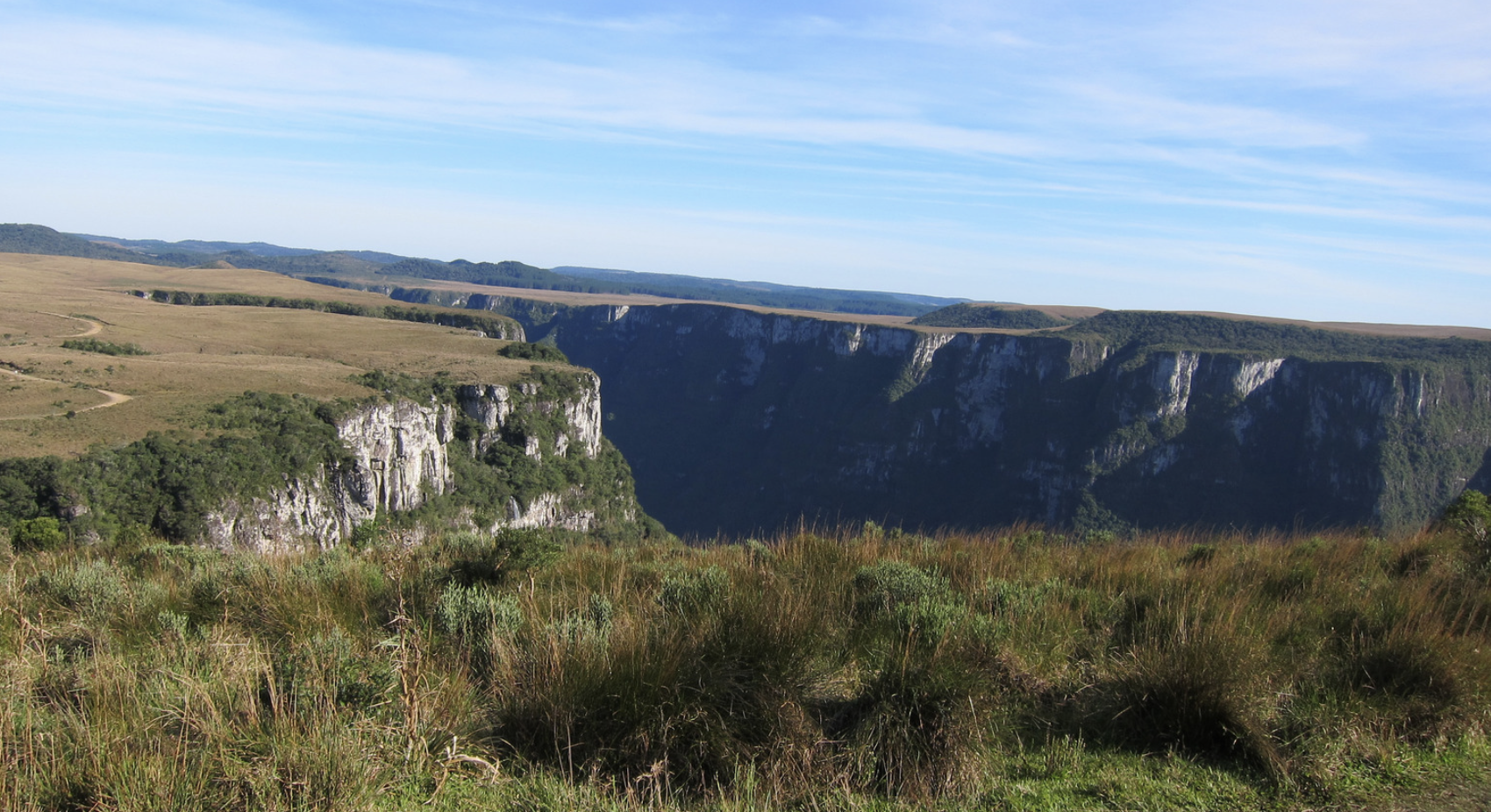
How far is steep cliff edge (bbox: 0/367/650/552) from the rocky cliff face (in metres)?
0.12

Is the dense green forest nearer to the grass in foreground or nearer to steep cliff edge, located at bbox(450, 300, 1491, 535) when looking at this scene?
steep cliff edge, located at bbox(450, 300, 1491, 535)

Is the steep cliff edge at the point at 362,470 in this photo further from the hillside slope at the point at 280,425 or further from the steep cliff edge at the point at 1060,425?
the steep cliff edge at the point at 1060,425

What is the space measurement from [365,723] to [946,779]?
2.76m

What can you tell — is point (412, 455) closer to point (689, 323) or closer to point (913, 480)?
point (913, 480)

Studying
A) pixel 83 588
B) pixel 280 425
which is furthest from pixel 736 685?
pixel 280 425

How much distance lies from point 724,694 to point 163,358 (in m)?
75.4

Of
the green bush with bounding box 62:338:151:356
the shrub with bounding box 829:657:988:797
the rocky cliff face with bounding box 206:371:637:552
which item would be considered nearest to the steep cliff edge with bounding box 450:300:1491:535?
the rocky cliff face with bounding box 206:371:637:552

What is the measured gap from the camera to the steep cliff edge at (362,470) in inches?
1519

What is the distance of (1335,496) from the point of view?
94250mm

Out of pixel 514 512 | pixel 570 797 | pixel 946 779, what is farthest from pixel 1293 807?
pixel 514 512

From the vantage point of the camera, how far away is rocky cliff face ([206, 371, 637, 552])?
164ft

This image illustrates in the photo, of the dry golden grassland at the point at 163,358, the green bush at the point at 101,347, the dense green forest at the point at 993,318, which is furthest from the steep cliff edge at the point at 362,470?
the dense green forest at the point at 993,318

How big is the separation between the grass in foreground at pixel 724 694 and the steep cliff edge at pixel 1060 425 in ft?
223

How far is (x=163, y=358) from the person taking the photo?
6294 centimetres
